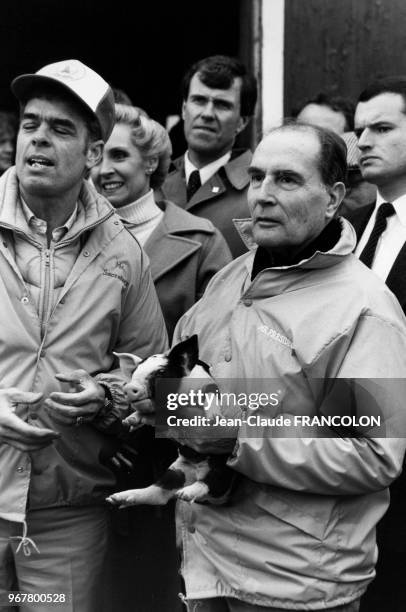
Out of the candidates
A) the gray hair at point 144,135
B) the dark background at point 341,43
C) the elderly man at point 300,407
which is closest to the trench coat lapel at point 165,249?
the gray hair at point 144,135

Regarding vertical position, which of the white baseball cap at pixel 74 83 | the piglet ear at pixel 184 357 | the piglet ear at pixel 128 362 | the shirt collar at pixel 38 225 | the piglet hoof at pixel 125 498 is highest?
the white baseball cap at pixel 74 83

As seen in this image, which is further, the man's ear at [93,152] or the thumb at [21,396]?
the man's ear at [93,152]

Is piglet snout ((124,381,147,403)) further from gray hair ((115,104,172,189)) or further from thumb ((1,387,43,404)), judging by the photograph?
gray hair ((115,104,172,189))

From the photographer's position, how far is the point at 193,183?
15.7 ft

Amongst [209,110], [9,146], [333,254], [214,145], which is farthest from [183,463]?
[9,146]

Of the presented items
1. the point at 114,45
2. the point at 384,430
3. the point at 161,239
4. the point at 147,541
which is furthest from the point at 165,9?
the point at 384,430

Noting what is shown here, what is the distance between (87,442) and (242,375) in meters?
0.64

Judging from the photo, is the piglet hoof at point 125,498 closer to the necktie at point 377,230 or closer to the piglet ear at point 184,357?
the piglet ear at point 184,357

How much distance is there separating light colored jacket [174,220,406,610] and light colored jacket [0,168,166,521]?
18.6 inches

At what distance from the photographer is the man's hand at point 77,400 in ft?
9.44

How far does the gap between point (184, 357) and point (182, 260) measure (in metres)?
1.18

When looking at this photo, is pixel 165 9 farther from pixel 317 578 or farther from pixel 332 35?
pixel 317 578

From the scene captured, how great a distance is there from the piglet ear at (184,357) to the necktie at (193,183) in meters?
2.26

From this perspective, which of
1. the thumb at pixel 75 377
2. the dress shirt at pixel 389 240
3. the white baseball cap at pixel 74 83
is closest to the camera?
the thumb at pixel 75 377
